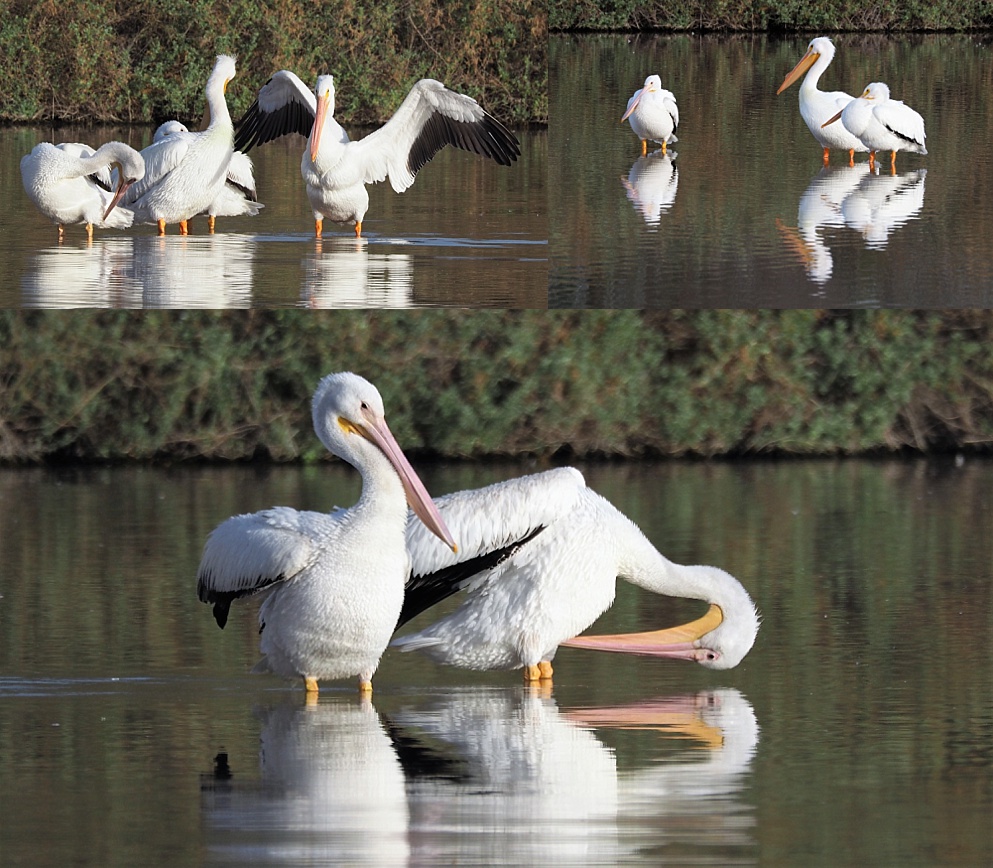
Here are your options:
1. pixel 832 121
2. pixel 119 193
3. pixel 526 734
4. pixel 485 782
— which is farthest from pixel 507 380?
pixel 485 782

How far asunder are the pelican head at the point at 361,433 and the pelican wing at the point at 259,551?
0.22 meters

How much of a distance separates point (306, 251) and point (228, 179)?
24.3 inches

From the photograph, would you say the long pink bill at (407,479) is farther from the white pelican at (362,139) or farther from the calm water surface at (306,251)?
the white pelican at (362,139)

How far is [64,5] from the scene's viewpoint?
10.8 m

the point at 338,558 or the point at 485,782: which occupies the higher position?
the point at 338,558

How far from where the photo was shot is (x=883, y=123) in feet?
32.5

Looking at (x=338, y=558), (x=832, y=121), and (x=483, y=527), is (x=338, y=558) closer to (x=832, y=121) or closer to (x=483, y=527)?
(x=483, y=527)

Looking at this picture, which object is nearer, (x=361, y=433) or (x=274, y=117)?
(x=361, y=433)

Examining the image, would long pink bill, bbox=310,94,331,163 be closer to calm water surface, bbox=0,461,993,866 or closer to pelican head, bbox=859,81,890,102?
calm water surface, bbox=0,461,993,866

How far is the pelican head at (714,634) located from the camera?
6.61 metres

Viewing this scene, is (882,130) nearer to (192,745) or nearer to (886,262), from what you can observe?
A: (886,262)

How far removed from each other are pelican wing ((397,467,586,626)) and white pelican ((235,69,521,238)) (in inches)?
165

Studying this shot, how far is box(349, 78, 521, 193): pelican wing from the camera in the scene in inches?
418

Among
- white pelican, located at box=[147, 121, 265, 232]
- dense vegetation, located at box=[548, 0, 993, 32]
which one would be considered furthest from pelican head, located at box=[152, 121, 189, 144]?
dense vegetation, located at box=[548, 0, 993, 32]
